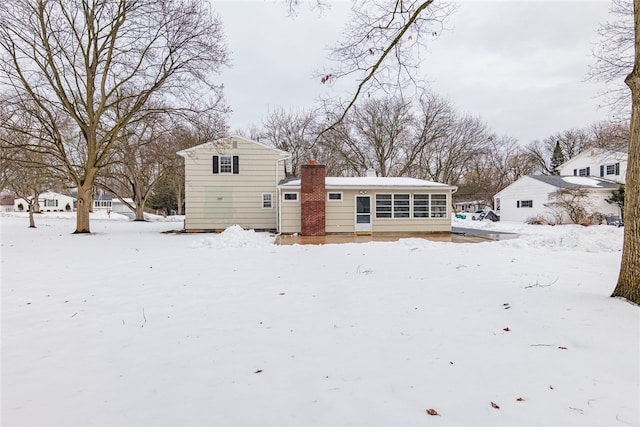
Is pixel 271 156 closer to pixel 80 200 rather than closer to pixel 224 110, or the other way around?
pixel 224 110

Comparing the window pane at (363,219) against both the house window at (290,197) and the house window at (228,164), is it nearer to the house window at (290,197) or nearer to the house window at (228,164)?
the house window at (290,197)

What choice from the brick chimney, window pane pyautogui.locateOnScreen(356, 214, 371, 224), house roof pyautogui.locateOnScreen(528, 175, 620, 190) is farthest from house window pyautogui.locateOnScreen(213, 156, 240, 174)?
house roof pyautogui.locateOnScreen(528, 175, 620, 190)

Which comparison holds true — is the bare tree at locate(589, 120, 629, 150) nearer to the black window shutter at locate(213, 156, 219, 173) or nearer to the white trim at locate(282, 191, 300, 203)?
the white trim at locate(282, 191, 300, 203)

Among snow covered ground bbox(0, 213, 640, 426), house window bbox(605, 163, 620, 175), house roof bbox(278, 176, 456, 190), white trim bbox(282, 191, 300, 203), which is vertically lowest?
snow covered ground bbox(0, 213, 640, 426)

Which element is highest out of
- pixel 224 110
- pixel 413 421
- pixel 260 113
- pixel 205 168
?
pixel 260 113

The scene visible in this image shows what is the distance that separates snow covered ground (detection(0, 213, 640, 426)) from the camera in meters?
2.13

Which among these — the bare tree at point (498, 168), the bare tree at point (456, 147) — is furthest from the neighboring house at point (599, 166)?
the bare tree at point (498, 168)

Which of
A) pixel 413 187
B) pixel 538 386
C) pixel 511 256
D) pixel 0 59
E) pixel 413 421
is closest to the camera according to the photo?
pixel 413 421

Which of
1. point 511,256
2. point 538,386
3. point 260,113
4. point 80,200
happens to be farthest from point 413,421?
point 260,113

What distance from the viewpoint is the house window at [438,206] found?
15805mm

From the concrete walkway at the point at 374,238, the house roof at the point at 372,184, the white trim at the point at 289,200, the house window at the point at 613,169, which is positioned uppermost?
the house window at the point at 613,169

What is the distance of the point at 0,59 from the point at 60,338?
50.7ft

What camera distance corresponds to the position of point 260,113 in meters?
31.2

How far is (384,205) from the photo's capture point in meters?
15.6
